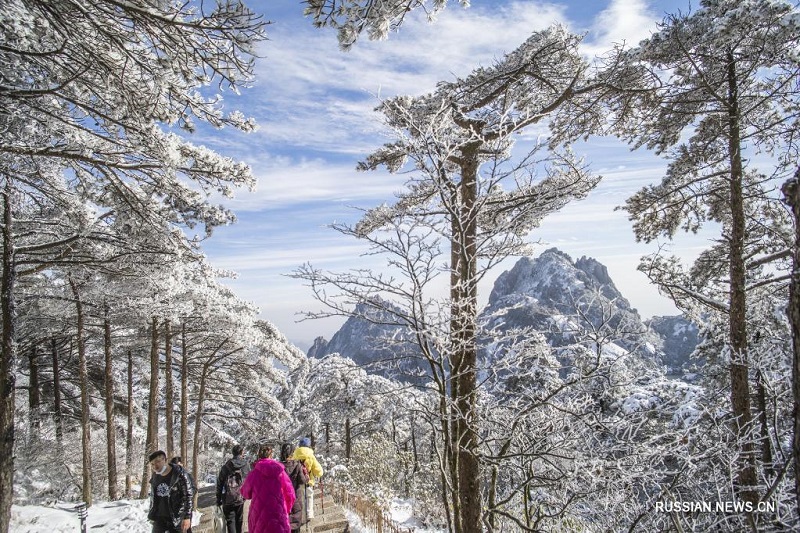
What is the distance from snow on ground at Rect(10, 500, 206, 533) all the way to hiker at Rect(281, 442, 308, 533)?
494cm

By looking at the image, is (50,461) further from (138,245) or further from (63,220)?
(138,245)

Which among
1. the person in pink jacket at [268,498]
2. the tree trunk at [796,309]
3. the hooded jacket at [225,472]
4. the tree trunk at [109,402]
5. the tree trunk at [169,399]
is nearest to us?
the tree trunk at [796,309]

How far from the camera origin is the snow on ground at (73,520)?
7926mm

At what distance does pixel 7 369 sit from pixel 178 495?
4937 mm

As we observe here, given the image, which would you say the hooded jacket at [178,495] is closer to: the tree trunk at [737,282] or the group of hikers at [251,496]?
the group of hikers at [251,496]

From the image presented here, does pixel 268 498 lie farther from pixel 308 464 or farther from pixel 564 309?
pixel 564 309

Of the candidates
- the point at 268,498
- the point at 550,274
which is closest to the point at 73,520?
the point at 268,498

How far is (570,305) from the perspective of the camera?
4.03 m

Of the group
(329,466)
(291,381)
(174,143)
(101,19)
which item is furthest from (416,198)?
(291,381)

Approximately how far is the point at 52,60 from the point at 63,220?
406 centimetres

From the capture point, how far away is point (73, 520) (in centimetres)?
841

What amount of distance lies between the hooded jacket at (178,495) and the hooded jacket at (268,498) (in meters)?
0.77

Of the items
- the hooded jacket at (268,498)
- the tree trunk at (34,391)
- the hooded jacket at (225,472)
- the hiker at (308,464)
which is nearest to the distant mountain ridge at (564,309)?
the hooded jacket at (268,498)

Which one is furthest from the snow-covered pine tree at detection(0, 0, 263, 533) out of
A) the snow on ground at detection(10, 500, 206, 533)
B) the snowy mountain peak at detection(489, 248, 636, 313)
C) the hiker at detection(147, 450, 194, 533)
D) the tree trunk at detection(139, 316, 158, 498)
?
the snowy mountain peak at detection(489, 248, 636, 313)
